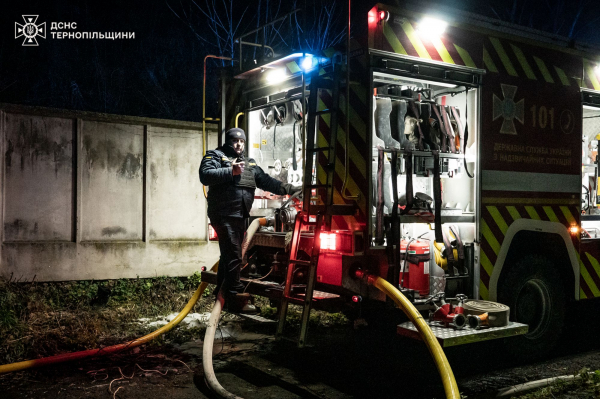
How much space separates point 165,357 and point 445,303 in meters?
2.65

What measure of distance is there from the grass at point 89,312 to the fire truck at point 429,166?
1.42 m

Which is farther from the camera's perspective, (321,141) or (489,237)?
(489,237)

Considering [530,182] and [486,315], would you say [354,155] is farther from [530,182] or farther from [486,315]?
[530,182]

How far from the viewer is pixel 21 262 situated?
8.08 m

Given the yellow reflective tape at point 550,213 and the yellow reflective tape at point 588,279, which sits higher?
the yellow reflective tape at point 550,213

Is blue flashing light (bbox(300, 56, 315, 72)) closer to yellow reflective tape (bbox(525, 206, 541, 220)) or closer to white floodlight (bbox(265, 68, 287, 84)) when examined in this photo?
white floodlight (bbox(265, 68, 287, 84))

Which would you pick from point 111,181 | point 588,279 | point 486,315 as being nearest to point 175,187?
point 111,181

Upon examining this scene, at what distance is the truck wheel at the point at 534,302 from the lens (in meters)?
5.51

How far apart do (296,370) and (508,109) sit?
10.3 ft

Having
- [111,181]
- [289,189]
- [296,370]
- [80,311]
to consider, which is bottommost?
[296,370]

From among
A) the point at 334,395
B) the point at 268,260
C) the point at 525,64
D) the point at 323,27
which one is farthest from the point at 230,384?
the point at 323,27

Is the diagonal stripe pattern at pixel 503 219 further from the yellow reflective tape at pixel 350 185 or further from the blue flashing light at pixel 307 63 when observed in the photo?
the blue flashing light at pixel 307 63

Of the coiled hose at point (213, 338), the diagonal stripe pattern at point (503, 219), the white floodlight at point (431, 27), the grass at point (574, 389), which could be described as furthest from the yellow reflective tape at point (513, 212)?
the coiled hose at point (213, 338)

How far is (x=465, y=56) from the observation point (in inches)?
208
